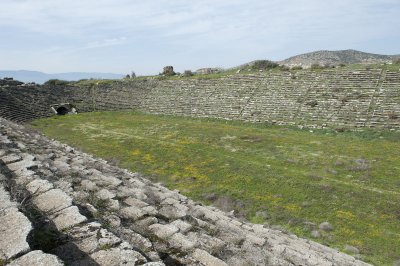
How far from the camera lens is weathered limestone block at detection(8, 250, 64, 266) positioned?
11.8 ft

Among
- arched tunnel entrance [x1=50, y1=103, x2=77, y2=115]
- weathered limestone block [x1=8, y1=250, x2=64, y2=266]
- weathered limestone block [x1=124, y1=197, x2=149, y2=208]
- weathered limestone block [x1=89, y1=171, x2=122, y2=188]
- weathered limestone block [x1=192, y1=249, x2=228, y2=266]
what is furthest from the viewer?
arched tunnel entrance [x1=50, y1=103, x2=77, y2=115]

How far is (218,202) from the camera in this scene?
20438 millimetres

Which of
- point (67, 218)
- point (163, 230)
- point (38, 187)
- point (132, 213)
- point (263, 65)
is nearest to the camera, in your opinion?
point (67, 218)

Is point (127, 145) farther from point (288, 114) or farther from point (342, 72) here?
point (342, 72)

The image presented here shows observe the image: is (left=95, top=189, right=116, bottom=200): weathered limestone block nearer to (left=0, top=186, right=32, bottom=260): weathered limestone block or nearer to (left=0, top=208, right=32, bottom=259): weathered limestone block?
(left=0, top=186, right=32, bottom=260): weathered limestone block

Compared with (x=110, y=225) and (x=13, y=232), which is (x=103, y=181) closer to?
(x=110, y=225)

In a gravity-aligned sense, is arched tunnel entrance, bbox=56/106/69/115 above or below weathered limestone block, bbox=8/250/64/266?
below

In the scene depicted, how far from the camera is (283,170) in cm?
2580

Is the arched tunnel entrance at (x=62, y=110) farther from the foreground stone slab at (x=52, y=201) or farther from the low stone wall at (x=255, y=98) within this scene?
the foreground stone slab at (x=52, y=201)

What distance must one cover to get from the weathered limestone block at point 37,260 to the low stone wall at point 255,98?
40110mm

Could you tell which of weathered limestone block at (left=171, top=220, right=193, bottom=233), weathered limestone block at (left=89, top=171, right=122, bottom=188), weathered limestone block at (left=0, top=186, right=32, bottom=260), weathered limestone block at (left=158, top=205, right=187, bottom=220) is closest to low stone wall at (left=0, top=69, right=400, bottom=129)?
weathered limestone block at (left=89, top=171, right=122, bottom=188)

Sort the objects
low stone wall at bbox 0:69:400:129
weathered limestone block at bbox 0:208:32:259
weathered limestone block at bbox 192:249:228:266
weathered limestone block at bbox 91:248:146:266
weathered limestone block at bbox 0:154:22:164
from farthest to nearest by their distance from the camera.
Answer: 1. low stone wall at bbox 0:69:400:129
2. weathered limestone block at bbox 0:154:22:164
3. weathered limestone block at bbox 192:249:228:266
4. weathered limestone block at bbox 91:248:146:266
5. weathered limestone block at bbox 0:208:32:259

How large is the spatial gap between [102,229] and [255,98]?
49115 mm

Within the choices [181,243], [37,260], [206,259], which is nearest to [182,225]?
[181,243]
